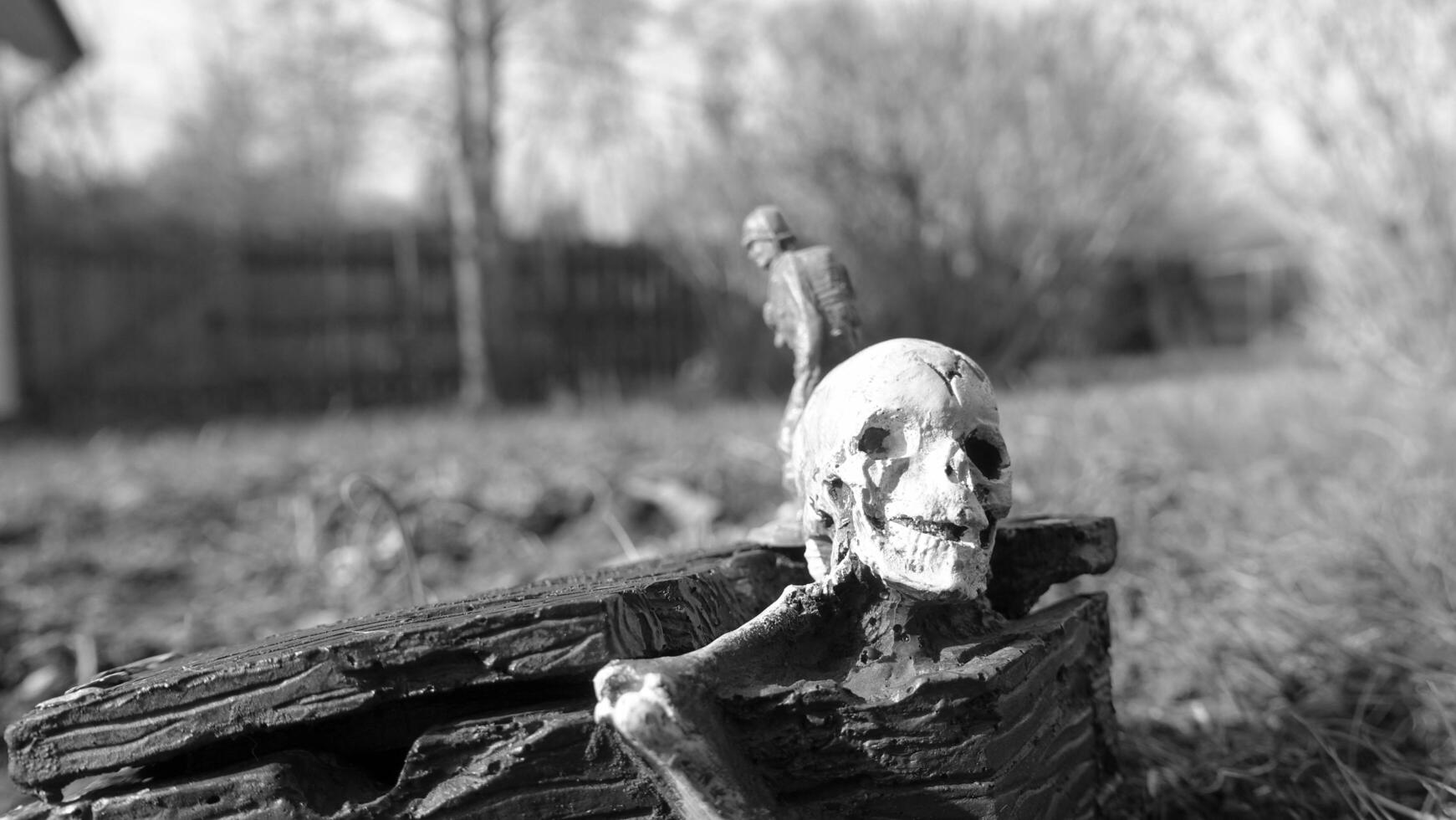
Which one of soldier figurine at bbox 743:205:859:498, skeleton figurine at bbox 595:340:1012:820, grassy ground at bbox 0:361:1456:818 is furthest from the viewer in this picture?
grassy ground at bbox 0:361:1456:818

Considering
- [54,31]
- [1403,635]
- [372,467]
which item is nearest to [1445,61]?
[1403,635]

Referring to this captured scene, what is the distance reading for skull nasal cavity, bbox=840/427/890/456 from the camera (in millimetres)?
1337

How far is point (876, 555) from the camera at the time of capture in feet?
4.36

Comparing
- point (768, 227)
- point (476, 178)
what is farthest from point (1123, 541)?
point (476, 178)

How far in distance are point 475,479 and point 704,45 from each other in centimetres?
525

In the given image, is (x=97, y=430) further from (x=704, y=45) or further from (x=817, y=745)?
(x=817, y=745)

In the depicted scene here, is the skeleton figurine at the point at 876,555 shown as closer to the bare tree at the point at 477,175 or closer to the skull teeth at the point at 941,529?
the skull teeth at the point at 941,529

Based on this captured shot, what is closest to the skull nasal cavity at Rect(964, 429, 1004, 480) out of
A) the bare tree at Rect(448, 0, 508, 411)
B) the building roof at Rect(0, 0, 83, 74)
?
the bare tree at Rect(448, 0, 508, 411)

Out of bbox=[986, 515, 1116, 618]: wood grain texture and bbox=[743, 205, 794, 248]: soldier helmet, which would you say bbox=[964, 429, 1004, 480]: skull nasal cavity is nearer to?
Answer: bbox=[986, 515, 1116, 618]: wood grain texture

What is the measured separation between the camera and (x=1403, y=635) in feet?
8.22

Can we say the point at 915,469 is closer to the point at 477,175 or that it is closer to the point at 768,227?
the point at 768,227

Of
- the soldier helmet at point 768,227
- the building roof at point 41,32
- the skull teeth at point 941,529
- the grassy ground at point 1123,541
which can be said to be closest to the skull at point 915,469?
the skull teeth at point 941,529

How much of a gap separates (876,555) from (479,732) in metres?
0.48

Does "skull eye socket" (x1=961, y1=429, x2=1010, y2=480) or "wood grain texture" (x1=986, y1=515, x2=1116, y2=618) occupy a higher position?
"skull eye socket" (x1=961, y1=429, x2=1010, y2=480)
